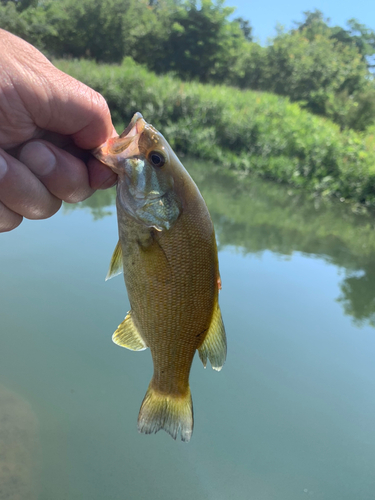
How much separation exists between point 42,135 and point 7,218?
389mm

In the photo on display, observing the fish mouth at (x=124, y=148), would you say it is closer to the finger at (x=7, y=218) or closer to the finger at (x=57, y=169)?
the finger at (x=57, y=169)

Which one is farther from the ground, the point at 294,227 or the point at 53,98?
the point at 53,98

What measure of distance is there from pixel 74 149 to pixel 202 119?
1545cm

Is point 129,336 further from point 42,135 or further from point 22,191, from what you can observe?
point 42,135

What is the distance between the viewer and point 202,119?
16.5 meters

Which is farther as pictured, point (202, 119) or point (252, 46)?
point (252, 46)

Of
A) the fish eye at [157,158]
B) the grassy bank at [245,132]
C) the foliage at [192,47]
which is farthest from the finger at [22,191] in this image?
the foliage at [192,47]

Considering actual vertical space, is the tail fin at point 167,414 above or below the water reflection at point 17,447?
above

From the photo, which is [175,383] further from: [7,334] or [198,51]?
[198,51]

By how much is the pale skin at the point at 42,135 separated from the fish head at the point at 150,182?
28 cm

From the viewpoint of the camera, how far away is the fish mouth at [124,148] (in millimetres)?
1550

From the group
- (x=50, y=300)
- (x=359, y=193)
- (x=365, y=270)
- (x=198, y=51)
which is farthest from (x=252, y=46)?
(x=50, y=300)

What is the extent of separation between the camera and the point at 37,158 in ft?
5.46

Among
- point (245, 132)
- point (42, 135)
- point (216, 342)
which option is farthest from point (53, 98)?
point (245, 132)
